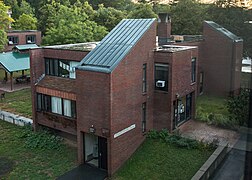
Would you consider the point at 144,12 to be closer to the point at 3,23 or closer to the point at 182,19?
the point at 182,19

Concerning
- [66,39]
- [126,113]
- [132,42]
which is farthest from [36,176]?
[66,39]

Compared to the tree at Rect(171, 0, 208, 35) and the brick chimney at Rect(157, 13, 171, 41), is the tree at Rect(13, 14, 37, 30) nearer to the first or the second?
the tree at Rect(171, 0, 208, 35)

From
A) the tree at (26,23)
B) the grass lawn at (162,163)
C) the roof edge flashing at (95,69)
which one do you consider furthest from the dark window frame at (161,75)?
the tree at (26,23)

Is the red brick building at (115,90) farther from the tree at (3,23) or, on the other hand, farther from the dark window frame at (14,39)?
the dark window frame at (14,39)

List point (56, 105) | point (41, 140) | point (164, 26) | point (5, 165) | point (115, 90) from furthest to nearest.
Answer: point (164, 26) → point (56, 105) → point (41, 140) → point (5, 165) → point (115, 90)

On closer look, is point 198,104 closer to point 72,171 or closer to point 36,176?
point 72,171

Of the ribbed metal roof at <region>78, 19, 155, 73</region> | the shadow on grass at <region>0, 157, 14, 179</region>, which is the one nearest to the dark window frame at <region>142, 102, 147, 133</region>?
the ribbed metal roof at <region>78, 19, 155, 73</region>

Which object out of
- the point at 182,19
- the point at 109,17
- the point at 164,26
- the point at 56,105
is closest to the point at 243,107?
the point at 56,105
